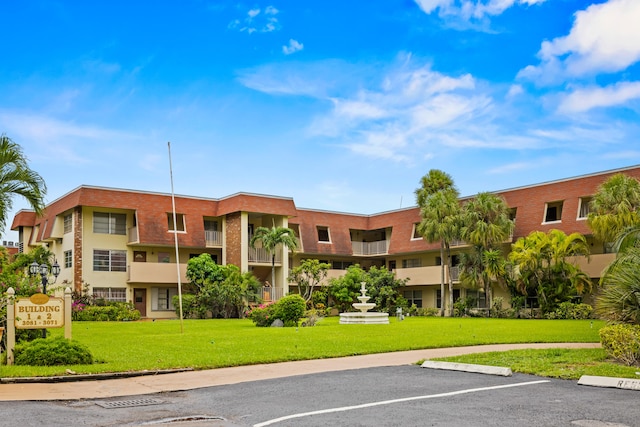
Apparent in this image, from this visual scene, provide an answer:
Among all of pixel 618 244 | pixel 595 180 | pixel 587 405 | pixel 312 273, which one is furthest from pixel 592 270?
pixel 587 405

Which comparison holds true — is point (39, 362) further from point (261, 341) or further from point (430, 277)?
point (430, 277)

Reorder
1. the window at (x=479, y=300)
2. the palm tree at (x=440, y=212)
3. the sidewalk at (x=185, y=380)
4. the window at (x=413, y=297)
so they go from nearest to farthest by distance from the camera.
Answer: the sidewalk at (x=185, y=380) < the palm tree at (x=440, y=212) < the window at (x=479, y=300) < the window at (x=413, y=297)

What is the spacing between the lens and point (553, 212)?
1631 inches

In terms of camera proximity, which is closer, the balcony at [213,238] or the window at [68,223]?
the window at [68,223]

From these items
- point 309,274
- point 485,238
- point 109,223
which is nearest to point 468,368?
point 485,238

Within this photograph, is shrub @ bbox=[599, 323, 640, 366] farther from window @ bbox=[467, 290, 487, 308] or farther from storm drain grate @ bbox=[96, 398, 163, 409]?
window @ bbox=[467, 290, 487, 308]

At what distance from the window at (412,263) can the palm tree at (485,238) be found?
24.5ft

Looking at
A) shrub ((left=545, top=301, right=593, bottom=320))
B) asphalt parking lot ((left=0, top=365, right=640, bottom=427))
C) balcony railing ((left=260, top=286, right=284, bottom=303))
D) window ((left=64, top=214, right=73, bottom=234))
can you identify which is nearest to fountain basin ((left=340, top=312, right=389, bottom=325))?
shrub ((left=545, top=301, right=593, bottom=320))

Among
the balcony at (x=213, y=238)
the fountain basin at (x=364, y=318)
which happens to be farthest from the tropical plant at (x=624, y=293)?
the balcony at (x=213, y=238)

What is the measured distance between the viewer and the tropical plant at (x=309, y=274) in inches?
1743

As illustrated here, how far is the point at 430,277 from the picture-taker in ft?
150

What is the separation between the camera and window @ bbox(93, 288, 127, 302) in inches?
1667

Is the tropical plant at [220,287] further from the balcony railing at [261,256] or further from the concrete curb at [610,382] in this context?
the concrete curb at [610,382]

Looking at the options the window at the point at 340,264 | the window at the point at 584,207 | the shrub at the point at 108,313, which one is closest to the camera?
the shrub at the point at 108,313
